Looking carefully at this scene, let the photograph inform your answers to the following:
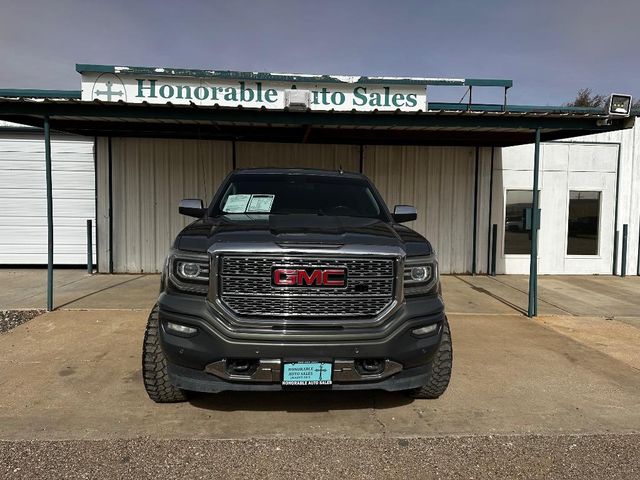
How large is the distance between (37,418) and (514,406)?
3.73 meters

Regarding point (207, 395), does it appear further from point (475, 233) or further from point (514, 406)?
point (475, 233)

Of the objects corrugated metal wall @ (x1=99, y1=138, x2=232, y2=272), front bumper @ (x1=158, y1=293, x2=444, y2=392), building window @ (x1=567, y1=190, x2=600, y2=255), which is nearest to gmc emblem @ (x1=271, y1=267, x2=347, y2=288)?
front bumper @ (x1=158, y1=293, x2=444, y2=392)

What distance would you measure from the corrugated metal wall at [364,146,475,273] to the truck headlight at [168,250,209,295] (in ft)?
26.0

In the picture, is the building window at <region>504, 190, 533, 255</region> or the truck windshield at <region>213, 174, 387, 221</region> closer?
the truck windshield at <region>213, 174, 387, 221</region>

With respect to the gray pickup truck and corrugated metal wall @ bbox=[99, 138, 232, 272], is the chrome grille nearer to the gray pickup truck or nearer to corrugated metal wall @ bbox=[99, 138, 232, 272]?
the gray pickup truck

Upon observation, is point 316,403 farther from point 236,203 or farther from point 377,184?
point 377,184

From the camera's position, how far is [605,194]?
1126 cm

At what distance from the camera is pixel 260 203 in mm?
4586

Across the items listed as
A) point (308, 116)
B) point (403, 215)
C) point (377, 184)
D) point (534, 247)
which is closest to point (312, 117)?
point (308, 116)

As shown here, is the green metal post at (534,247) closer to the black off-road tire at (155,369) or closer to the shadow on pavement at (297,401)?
the shadow on pavement at (297,401)

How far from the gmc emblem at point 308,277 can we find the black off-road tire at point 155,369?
1.02 metres

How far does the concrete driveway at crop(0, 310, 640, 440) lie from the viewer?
3561mm

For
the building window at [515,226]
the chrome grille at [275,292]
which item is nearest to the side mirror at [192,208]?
the chrome grille at [275,292]

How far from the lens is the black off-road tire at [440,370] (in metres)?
3.88
